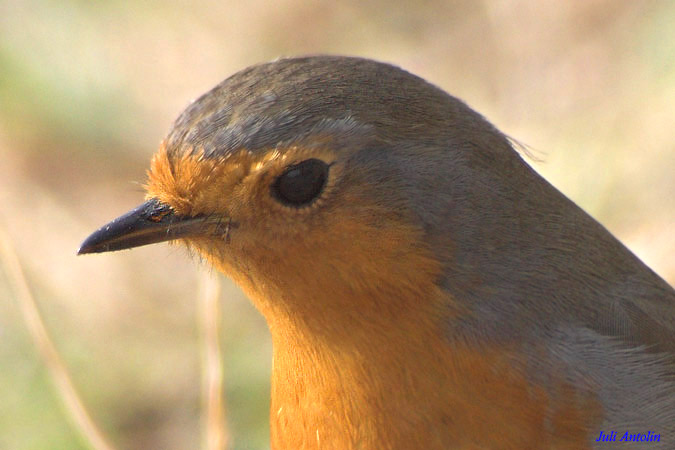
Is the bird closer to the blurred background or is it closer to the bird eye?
the bird eye

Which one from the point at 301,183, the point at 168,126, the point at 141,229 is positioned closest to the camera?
the point at 301,183

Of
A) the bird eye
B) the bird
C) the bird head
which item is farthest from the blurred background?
the bird eye

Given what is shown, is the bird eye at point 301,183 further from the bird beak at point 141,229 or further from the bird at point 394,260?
the bird beak at point 141,229

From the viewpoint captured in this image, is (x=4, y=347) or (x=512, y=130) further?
(x=512, y=130)

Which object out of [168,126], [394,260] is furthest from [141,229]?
[168,126]

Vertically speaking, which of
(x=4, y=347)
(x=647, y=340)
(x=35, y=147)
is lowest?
(x=647, y=340)

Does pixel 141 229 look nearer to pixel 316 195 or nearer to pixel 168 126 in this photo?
pixel 316 195

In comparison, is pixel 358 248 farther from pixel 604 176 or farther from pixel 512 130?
pixel 512 130

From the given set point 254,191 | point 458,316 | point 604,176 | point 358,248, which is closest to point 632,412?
point 458,316
